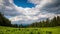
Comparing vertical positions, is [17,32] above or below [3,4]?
below

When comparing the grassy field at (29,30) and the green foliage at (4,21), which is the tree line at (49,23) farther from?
the green foliage at (4,21)

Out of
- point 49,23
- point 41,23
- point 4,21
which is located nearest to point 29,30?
point 41,23

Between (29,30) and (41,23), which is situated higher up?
(41,23)

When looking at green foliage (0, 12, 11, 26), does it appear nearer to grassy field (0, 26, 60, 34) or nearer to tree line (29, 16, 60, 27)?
grassy field (0, 26, 60, 34)

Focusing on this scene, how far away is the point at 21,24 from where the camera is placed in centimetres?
404

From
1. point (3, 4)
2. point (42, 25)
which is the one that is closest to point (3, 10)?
point (3, 4)

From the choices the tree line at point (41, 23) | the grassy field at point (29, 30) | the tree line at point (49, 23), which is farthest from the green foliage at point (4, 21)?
the tree line at point (49, 23)

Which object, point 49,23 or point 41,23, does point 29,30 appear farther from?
point 49,23

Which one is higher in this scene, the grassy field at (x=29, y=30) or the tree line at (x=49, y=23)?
the tree line at (x=49, y=23)

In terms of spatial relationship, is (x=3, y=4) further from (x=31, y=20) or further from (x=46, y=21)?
(x=46, y=21)

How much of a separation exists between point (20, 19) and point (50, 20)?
0.70m

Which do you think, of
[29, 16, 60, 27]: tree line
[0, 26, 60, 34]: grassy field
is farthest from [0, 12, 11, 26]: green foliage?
[29, 16, 60, 27]: tree line

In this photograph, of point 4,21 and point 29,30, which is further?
point 4,21

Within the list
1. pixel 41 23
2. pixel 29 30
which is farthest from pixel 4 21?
pixel 41 23
